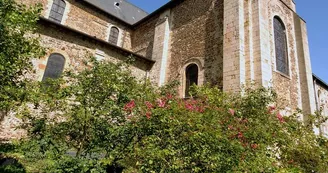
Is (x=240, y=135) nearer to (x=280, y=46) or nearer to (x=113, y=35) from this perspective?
(x=280, y=46)

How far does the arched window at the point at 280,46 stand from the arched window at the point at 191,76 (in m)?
3.88

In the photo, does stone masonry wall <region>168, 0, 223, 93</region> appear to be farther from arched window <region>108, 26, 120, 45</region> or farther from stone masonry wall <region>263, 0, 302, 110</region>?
arched window <region>108, 26, 120, 45</region>

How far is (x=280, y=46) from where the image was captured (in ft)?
32.6

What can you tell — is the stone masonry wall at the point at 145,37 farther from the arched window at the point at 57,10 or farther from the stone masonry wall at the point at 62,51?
the arched window at the point at 57,10

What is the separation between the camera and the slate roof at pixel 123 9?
15811mm

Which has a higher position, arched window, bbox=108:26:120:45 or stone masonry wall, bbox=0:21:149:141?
arched window, bbox=108:26:120:45

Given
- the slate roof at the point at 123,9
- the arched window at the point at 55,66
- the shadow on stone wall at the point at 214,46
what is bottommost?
the arched window at the point at 55,66

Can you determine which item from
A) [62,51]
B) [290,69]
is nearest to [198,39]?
[290,69]

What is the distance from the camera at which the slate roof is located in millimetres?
15811

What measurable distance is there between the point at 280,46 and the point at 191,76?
479 cm

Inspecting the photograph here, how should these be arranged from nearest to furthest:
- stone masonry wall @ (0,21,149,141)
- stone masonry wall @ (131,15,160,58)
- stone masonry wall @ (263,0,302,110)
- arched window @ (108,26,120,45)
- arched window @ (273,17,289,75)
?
stone masonry wall @ (0,21,149,141)
stone masonry wall @ (263,0,302,110)
arched window @ (273,17,289,75)
stone masonry wall @ (131,15,160,58)
arched window @ (108,26,120,45)

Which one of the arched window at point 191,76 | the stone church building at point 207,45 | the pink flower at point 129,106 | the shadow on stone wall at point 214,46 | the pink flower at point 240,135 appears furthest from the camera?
the arched window at point 191,76

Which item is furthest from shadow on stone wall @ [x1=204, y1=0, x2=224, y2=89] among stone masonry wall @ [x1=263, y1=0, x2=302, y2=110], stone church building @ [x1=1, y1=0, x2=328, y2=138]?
stone masonry wall @ [x1=263, y1=0, x2=302, y2=110]

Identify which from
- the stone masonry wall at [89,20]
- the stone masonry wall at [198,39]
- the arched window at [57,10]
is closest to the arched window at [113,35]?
the stone masonry wall at [89,20]
